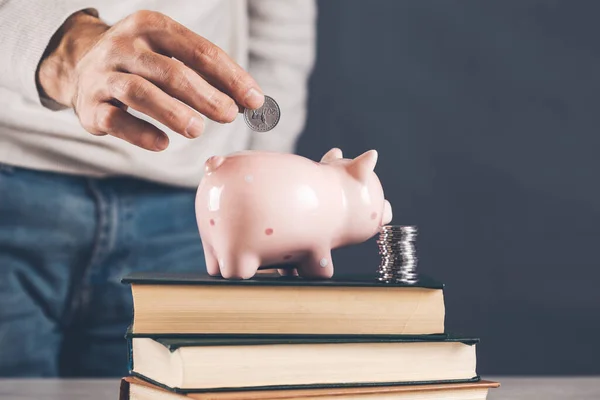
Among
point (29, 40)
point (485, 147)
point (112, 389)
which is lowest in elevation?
point (112, 389)

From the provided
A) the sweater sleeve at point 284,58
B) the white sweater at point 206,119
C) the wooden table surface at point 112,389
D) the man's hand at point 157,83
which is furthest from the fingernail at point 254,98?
the sweater sleeve at point 284,58

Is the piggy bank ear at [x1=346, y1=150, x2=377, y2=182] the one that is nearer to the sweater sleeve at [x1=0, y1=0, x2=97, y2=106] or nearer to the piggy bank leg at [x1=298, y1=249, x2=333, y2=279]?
the piggy bank leg at [x1=298, y1=249, x2=333, y2=279]

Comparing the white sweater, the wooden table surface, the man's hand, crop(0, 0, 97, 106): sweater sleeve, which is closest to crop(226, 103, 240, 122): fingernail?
the man's hand

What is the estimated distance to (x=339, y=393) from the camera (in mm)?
833

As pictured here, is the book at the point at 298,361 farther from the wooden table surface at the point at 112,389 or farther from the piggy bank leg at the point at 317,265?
the wooden table surface at the point at 112,389

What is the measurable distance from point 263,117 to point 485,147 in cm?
97

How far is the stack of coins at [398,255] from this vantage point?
93 centimetres

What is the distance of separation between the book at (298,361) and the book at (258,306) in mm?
18

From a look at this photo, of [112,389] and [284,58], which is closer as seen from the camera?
[112,389]

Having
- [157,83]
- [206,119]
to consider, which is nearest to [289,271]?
[157,83]

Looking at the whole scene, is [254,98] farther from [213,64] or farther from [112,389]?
[112,389]

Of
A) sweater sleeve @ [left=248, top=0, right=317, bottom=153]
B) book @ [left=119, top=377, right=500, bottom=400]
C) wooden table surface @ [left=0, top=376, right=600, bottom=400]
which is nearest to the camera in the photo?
book @ [left=119, top=377, right=500, bottom=400]

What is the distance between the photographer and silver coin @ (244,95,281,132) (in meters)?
1.02

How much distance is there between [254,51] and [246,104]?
0.84 metres
